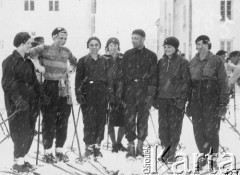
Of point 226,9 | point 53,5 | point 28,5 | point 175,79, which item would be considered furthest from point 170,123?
point 28,5

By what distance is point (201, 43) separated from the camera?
6504 millimetres

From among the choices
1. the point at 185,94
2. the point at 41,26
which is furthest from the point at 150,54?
the point at 41,26

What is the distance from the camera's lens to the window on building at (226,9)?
24.9 metres

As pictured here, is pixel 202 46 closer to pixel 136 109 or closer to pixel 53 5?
pixel 136 109

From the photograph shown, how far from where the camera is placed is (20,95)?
5965mm

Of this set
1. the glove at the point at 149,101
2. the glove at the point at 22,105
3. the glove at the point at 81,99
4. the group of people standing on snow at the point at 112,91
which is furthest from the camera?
the glove at the point at 81,99

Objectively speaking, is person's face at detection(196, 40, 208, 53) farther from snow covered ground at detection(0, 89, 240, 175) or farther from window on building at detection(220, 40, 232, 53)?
window on building at detection(220, 40, 232, 53)

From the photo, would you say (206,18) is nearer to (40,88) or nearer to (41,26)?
(41,26)

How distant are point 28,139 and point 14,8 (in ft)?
71.9

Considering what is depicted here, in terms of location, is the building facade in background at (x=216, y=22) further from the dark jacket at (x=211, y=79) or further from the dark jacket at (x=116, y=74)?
the dark jacket at (x=211, y=79)

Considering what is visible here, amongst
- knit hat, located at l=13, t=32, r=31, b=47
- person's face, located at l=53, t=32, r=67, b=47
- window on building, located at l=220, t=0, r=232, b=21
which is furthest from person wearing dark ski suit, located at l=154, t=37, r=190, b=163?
window on building, located at l=220, t=0, r=232, b=21

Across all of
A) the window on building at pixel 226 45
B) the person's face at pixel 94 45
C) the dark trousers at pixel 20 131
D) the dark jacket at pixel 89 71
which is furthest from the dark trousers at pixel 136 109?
the window on building at pixel 226 45

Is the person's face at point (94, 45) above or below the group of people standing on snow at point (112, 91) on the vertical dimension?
above

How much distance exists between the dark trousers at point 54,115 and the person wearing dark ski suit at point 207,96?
197cm
